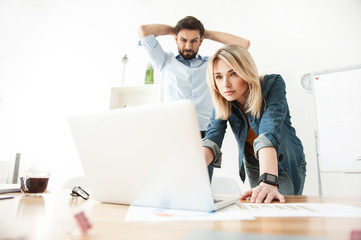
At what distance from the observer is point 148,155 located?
509 millimetres

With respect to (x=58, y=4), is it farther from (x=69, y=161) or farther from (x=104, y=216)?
(x=104, y=216)

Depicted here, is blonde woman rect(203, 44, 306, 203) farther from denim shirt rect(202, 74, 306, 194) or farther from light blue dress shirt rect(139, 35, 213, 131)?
light blue dress shirt rect(139, 35, 213, 131)

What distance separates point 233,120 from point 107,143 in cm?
73

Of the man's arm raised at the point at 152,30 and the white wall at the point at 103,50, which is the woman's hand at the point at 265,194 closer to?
the white wall at the point at 103,50

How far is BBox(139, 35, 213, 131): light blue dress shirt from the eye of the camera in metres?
1.87

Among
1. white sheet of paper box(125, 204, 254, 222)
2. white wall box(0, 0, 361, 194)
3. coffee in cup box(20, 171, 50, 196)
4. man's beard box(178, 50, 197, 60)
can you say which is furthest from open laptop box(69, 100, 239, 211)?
white wall box(0, 0, 361, 194)

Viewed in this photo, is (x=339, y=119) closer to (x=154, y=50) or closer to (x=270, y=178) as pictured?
(x=270, y=178)

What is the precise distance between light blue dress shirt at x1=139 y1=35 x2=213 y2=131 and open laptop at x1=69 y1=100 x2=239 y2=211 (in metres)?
1.26

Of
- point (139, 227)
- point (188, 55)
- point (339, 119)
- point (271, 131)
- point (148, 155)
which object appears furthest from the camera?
point (188, 55)

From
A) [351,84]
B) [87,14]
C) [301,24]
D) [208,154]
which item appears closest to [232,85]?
[208,154]

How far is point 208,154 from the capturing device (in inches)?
37.6

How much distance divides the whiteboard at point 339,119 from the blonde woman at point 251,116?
33.8 inches

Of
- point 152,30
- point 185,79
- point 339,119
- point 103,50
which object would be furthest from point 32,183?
point 103,50

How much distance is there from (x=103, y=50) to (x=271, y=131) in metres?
2.48
